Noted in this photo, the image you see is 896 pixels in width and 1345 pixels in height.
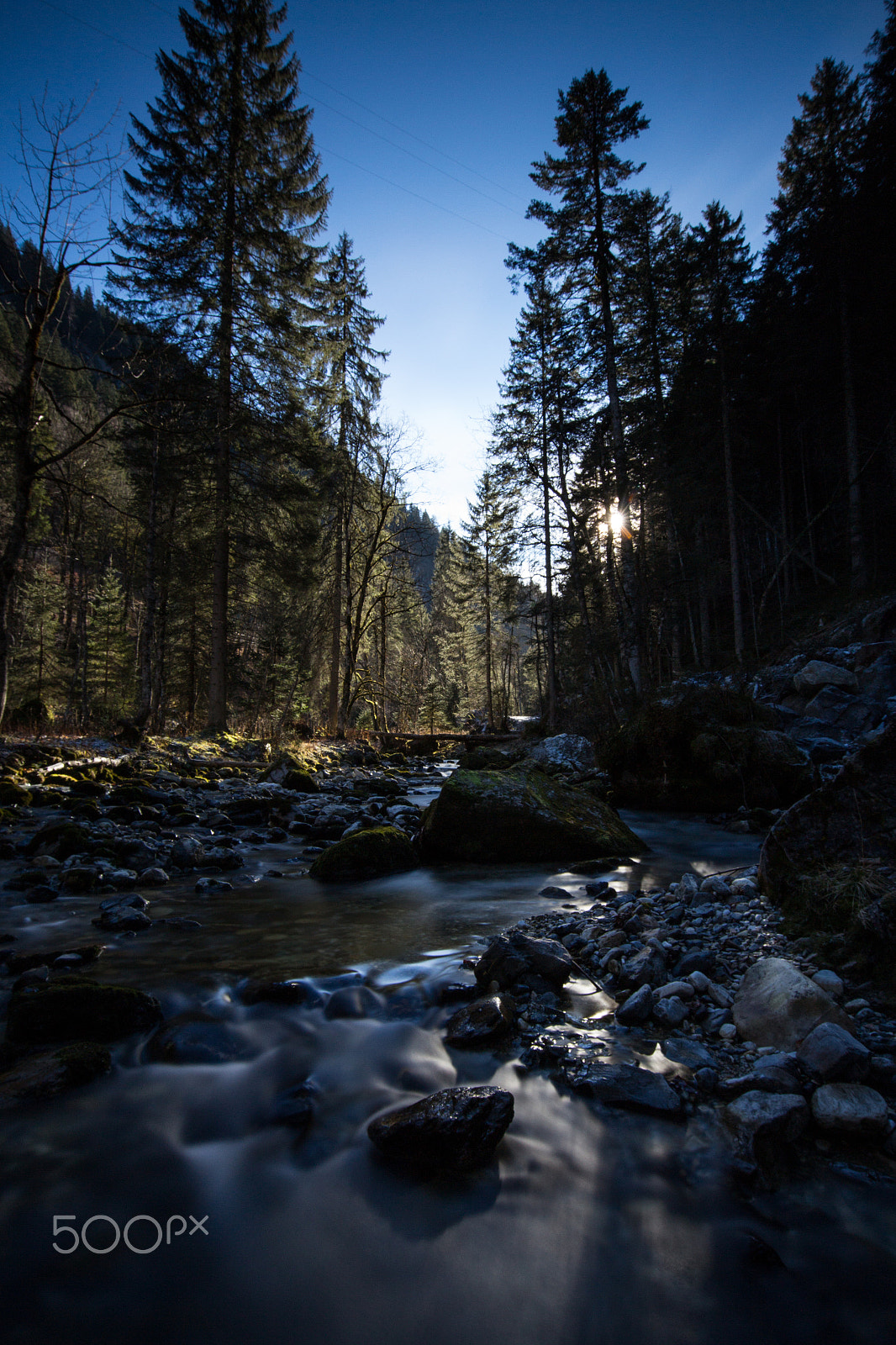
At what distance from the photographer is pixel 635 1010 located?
264cm

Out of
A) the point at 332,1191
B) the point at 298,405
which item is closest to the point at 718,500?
the point at 298,405

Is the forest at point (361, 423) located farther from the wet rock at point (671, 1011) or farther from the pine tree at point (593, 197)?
the wet rock at point (671, 1011)

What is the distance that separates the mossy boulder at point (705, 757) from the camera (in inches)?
318

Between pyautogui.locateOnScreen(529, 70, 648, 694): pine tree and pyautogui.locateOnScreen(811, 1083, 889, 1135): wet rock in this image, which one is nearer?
pyautogui.locateOnScreen(811, 1083, 889, 1135): wet rock

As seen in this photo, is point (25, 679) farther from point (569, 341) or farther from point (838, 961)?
point (838, 961)

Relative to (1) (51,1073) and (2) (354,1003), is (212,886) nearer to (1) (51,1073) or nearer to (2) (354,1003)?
(2) (354,1003)

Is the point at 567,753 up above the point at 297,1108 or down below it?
above

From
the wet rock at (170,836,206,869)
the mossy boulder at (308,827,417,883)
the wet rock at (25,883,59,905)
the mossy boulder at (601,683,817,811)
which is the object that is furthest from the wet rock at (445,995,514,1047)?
the mossy boulder at (601,683,817,811)

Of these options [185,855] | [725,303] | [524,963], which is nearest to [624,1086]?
[524,963]

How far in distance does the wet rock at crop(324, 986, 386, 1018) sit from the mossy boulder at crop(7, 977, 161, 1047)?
874 mm

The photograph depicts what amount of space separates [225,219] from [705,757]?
16.8 meters

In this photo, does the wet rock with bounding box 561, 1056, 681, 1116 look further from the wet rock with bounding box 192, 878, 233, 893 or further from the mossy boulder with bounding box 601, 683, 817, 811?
the mossy boulder with bounding box 601, 683, 817, 811

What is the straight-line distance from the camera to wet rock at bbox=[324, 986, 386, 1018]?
2.99 meters
